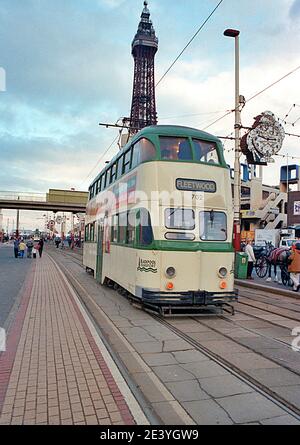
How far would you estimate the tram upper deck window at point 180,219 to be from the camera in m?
8.55

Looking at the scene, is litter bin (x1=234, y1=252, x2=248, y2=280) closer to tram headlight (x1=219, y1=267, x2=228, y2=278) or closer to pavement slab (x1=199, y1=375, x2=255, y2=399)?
tram headlight (x1=219, y1=267, x2=228, y2=278)

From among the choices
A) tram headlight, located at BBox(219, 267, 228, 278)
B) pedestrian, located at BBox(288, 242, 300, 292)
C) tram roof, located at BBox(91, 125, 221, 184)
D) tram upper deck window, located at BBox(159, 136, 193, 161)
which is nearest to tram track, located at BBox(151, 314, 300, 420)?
tram headlight, located at BBox(219, 267, 228, 278)

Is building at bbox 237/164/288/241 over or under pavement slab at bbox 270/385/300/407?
over

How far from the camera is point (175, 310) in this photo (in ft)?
30.7

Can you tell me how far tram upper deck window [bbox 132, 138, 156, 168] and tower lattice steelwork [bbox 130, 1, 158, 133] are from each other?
73739 mm

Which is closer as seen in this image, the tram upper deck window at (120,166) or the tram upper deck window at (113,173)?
the tram upper deck window at (120,166)

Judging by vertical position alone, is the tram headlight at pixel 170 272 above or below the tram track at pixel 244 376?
above

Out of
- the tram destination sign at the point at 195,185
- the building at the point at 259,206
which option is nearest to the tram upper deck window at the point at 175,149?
the tram destination sign at the point at 195,185

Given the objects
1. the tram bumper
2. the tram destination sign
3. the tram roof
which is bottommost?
the tram bumper

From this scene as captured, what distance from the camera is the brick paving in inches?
151

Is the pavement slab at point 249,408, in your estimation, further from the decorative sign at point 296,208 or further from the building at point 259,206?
the building at point 259,206

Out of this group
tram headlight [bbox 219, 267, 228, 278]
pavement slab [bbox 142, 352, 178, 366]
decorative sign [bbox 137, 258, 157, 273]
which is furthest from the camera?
tram headlight [bbox 219, 267, 228, 278]

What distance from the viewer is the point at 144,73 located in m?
97.8

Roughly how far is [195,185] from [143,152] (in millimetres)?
1431
